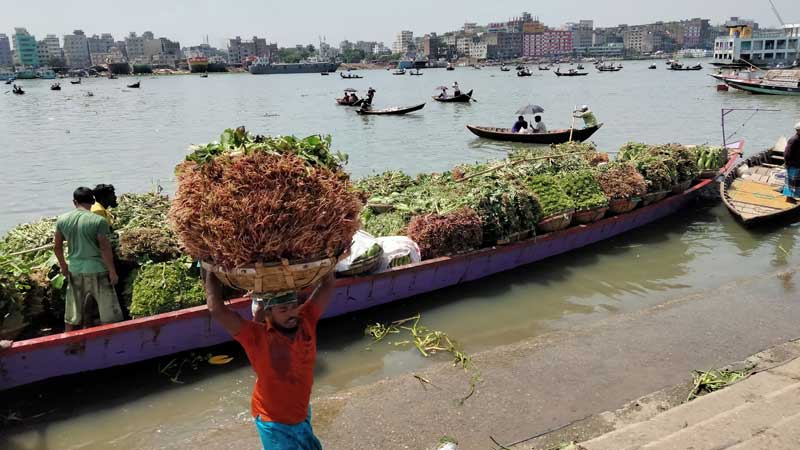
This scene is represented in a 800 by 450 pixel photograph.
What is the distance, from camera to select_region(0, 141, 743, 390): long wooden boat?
18.2 feet

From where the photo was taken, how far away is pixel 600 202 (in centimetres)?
967

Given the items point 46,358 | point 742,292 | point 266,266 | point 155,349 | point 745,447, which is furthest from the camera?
point 742,292

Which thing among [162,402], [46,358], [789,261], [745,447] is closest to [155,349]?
[162,402]

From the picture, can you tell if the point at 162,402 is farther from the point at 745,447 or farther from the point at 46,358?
the point at 745,447

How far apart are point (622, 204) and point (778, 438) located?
6799mm

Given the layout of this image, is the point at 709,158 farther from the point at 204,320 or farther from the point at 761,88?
the point at 761,88

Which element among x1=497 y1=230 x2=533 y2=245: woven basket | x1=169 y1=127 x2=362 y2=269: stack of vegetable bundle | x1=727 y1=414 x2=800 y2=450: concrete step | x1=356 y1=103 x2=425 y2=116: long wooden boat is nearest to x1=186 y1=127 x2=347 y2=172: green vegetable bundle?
x1=169 y1=127 x2=362 y2=269: stack of vegetable bundle

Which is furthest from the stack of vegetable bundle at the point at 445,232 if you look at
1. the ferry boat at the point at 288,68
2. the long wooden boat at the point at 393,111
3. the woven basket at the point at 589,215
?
the ferry boat at the point at 288,68

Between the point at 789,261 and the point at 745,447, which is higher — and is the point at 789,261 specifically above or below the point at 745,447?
below

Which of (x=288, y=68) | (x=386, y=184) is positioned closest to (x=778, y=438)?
(x=386, y=184)

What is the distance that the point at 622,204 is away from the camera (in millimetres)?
10227

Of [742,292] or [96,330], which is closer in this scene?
[96,330]

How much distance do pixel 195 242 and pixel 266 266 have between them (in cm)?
40

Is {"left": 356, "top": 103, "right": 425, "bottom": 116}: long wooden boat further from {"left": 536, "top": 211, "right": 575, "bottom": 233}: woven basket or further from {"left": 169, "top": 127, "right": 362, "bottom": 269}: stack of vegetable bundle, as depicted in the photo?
{"left": 169, "top": 127, "right": 362, "bottom": 269}: stack of vegetable bundle
